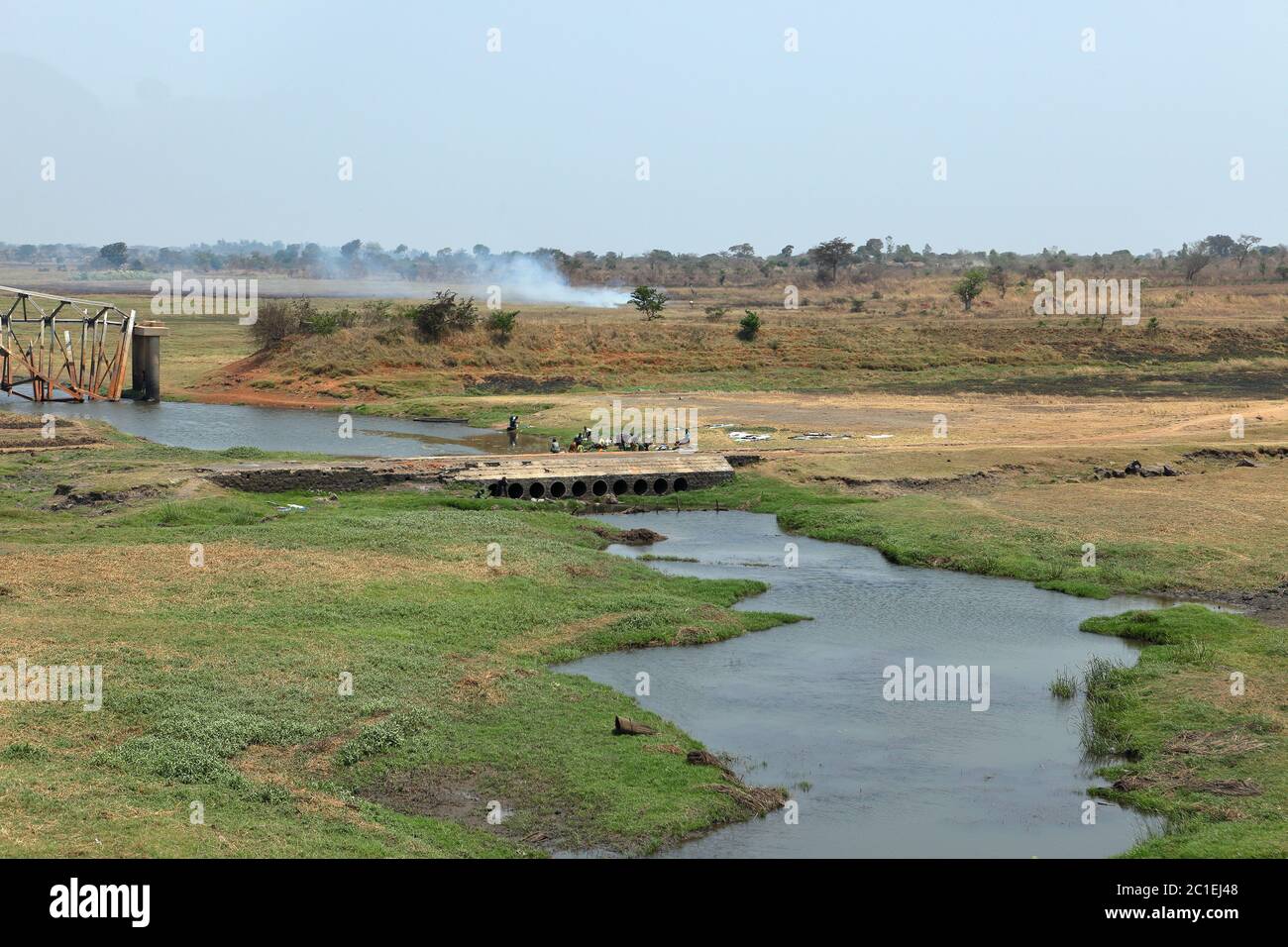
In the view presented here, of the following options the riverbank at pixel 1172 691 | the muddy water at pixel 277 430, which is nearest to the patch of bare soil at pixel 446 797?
the riverbank at pixel 1172 691

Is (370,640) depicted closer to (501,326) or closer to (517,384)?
(517,384)

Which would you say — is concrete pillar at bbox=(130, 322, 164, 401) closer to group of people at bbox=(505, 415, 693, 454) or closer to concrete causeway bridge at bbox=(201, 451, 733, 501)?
group of people at bbox=(505, 415, 693, 454)

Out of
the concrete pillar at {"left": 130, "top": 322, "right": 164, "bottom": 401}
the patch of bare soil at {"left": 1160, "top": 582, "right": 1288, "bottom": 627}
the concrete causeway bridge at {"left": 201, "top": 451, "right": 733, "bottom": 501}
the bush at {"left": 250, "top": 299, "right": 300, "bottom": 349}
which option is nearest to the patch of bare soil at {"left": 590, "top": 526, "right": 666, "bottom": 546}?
the concrete causeway bridge at {"left": 201, "top": 451, "right": 733, "bottom": 501}

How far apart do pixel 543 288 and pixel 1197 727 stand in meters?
133

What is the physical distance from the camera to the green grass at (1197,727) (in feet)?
Result: 62.6

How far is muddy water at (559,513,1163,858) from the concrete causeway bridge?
9724 mm

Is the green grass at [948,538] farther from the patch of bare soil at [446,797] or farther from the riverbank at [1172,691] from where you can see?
the patch of bare soil at [446,797]

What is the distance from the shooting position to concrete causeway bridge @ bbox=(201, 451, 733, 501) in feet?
141

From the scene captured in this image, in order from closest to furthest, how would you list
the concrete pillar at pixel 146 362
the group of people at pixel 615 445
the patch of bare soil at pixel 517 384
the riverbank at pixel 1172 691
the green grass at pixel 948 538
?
1. the riverbank at pixel 1172 691
2. the green grass at pixel 948 538
3. the group of people at pixel 615 445
4. the concrete pillar at pixel 146 362
5. the patch of bare soil at pixel 517 384

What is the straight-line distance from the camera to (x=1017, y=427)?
5741 cm

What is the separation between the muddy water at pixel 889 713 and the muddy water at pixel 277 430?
2217cm
